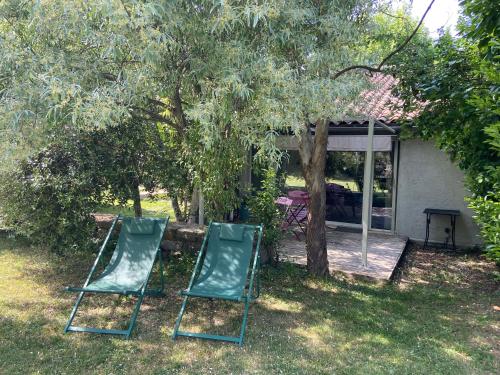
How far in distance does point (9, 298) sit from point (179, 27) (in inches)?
176

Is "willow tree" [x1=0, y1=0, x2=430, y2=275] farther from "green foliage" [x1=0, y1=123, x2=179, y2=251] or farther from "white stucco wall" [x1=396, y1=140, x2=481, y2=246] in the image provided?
"white stucco wall" [x1=396, y1=140, x2=481, y2=246]

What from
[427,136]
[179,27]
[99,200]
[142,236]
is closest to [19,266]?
[99,200]

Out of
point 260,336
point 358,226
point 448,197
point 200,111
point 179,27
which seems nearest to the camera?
point 200,111

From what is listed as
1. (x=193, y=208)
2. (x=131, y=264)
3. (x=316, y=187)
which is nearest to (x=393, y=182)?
(x=316, y=187)

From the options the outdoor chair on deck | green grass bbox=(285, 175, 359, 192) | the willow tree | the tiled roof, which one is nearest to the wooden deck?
the outdoor chair on deck

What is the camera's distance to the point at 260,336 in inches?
187

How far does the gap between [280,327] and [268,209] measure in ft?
7.20

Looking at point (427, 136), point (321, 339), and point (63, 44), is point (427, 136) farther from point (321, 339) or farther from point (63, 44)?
point (63, 44)

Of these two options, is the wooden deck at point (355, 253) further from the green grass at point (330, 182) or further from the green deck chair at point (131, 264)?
the green deck chair at point (131, 264)

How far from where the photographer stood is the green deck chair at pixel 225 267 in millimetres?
4680

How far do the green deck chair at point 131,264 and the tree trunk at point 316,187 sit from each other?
2372mm

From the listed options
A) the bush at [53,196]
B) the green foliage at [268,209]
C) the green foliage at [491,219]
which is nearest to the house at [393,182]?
the green foliage at [268,209]

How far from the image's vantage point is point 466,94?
577 cm

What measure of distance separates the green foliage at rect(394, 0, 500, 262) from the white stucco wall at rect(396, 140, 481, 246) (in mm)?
3027
